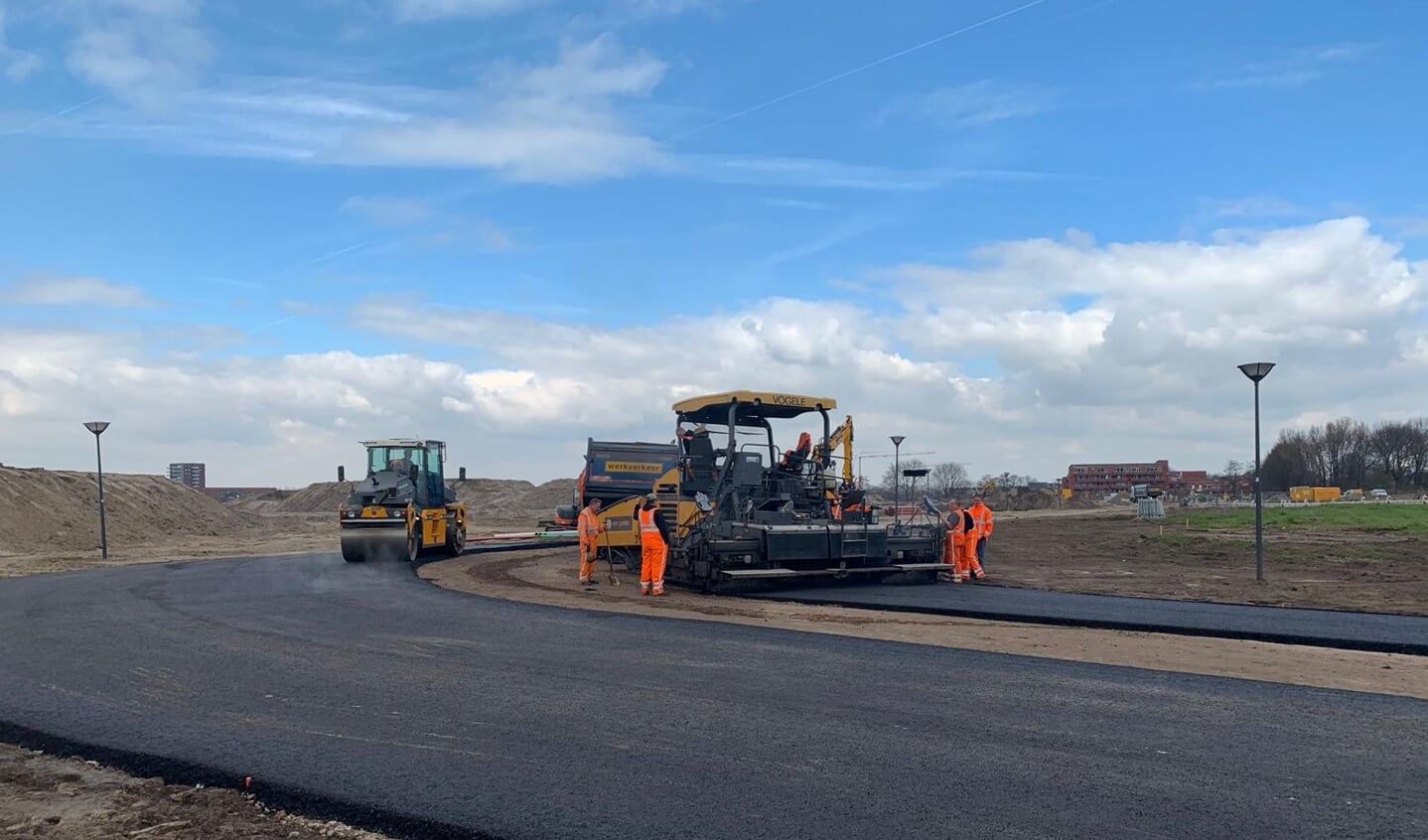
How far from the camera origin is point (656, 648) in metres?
9.41

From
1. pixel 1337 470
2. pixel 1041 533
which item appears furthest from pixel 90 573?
pixel 1337 470

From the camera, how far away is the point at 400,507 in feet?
66.5

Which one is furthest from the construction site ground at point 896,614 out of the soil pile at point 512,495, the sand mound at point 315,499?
the sand mound at point 315,499

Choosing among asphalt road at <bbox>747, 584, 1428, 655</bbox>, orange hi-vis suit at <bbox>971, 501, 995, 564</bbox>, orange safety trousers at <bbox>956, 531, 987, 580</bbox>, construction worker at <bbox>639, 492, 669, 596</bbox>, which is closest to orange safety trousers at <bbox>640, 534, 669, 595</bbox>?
construction worker at <bbox>639, 492, 669, 596</bbox>

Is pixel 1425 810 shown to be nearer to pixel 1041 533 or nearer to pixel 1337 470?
pixel 1041 533

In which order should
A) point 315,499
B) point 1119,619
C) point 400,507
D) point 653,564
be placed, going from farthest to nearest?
1. point 315,499
2. point 400,507
3. point 653,564
4. point 1119,619

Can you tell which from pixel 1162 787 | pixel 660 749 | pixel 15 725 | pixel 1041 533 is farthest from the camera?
pixel 1041 533

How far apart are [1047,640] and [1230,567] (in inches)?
479

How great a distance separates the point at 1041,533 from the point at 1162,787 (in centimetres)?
3113

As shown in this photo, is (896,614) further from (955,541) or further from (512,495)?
(512,495)

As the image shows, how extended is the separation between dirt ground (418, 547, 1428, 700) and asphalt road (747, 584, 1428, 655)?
1.14ft

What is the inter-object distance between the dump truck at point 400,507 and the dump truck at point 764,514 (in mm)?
6582

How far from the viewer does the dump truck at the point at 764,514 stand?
1434cm

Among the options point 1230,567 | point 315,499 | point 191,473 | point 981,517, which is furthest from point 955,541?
point 191,473
